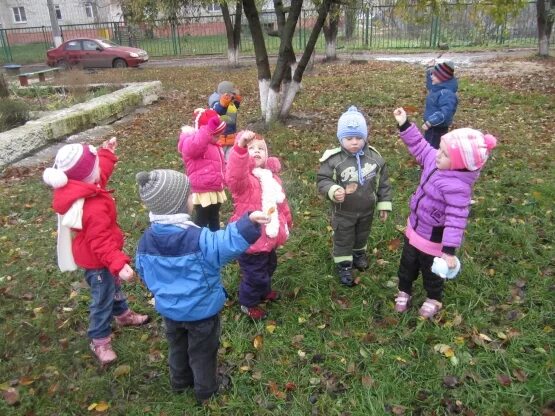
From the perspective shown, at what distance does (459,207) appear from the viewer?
289 cm

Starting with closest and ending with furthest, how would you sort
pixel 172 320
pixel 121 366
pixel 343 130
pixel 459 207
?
pixel 172 320 < pixel 459 207 < pixel 121 366 < pixel 343 130

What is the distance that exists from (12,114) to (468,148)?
28.9 ft

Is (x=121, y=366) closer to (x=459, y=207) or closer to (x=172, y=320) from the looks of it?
(x=172, y=320)

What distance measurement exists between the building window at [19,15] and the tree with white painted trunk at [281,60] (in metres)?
37.6

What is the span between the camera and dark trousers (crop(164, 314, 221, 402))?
2.64 m

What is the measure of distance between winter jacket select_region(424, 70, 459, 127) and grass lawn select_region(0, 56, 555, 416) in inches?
31.6

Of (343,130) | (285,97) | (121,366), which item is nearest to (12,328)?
(121,366)

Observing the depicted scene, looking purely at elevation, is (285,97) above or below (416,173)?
above

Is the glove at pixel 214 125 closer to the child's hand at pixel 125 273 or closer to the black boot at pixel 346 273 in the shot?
the child's hand at pixel 125 273

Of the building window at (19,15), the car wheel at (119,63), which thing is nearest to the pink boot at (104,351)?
the car wheel at (119,63)

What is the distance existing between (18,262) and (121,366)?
2.00 meters

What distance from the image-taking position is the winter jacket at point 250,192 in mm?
2969

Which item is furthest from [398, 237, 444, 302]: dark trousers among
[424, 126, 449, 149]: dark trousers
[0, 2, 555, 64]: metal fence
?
[0, 2, 555, 64]: metal fence

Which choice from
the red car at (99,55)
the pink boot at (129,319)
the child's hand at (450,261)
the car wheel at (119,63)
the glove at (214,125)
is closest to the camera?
the child's hand at (450,261)
